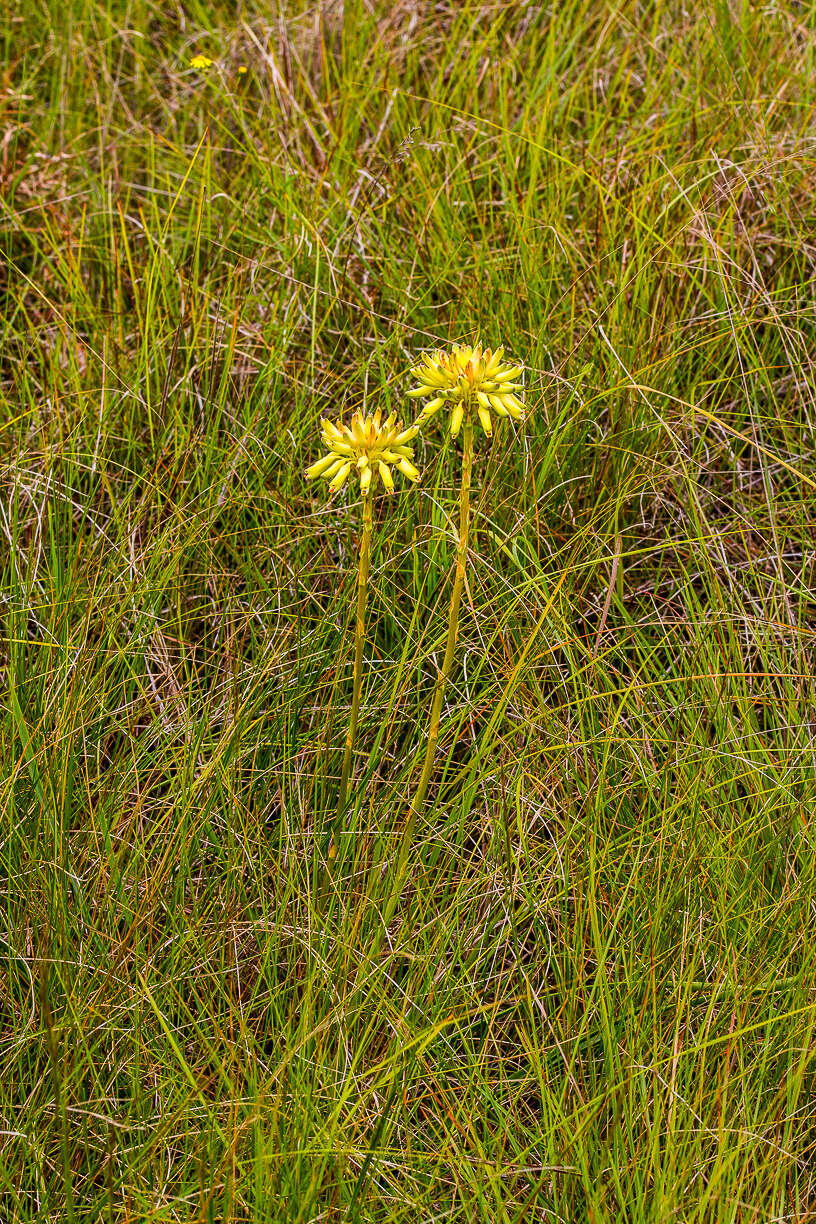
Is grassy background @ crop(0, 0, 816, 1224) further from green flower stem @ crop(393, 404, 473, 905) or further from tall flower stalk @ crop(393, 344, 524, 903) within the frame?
tall flower stalk @ crop(393, 344, 524, 903)

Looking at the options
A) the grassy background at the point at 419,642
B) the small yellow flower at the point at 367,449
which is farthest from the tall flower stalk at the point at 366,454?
the grassy background at the point at 419,642

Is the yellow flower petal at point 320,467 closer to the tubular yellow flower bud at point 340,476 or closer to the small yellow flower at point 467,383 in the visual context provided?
the tubular yellow flower bud at point 340,476

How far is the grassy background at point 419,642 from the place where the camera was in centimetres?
170

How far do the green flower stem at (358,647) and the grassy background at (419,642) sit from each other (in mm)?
94

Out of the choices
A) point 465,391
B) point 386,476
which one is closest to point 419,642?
point 386,476

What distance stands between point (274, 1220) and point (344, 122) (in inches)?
108

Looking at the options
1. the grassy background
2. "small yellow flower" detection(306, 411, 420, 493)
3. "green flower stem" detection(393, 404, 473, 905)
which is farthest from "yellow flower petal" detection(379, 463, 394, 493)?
the grassy background

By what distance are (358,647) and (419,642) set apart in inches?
14.1

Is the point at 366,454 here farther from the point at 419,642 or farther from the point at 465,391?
the point at 419,642

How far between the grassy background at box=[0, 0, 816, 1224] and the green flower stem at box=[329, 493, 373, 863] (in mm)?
94

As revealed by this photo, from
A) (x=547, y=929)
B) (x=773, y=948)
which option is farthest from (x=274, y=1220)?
(x=773, y=948)

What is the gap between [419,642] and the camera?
2141mm

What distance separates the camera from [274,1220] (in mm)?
1560

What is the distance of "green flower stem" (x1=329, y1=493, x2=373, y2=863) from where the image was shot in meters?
1.73
